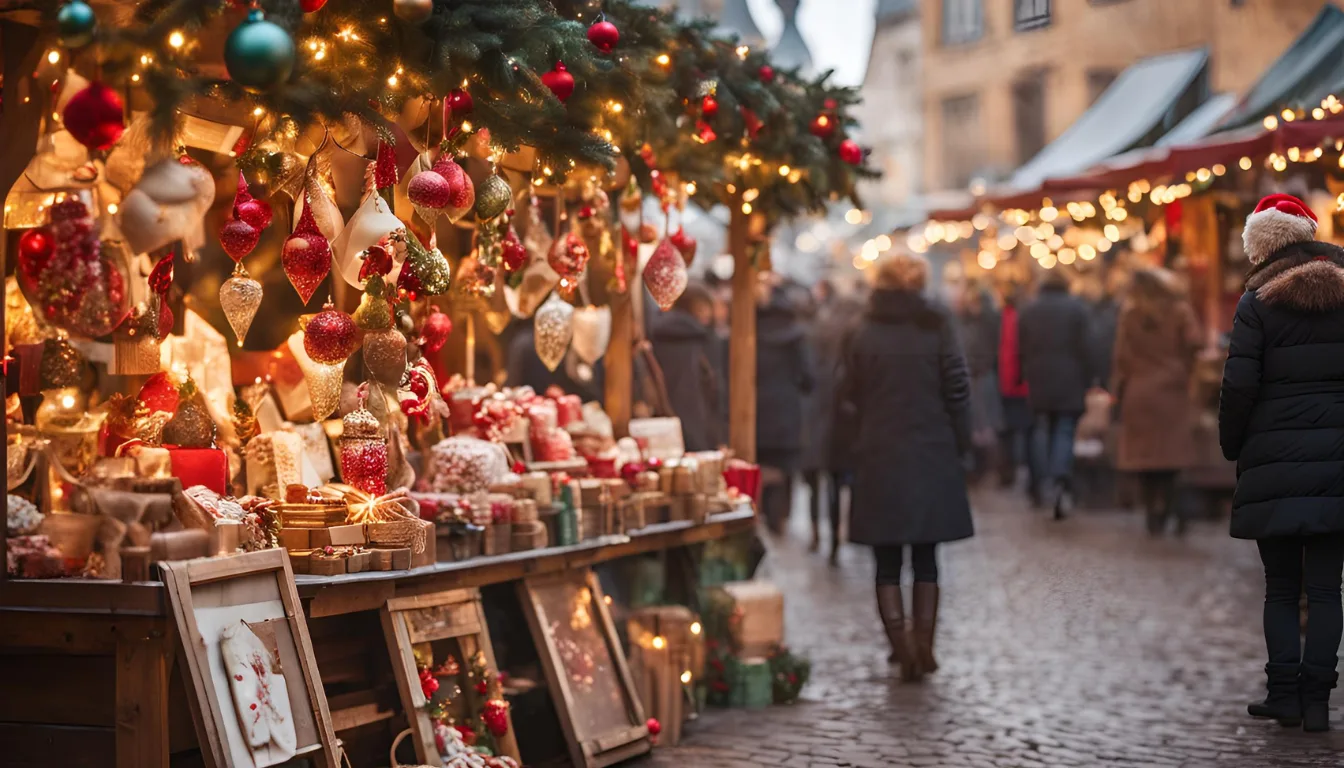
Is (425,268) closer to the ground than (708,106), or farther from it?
closer to the ground

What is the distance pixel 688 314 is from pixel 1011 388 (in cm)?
581

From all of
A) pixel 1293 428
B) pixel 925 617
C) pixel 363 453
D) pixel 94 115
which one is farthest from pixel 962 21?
pixel 94 115

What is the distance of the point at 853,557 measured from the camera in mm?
13789

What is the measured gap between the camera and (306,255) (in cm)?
580

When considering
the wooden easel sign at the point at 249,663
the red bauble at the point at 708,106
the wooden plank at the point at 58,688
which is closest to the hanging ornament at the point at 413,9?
the wooden easel sign at the point at 249,663

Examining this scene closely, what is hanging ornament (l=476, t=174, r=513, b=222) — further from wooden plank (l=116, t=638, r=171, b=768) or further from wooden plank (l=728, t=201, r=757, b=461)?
wooden plank (l=728, t=201, r=757, b=461)

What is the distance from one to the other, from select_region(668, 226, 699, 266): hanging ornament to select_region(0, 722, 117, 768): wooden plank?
4002 mm

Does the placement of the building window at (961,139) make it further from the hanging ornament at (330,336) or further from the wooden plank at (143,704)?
the wooden plank at (143,704)

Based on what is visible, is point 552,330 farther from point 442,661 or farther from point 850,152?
point 850,152

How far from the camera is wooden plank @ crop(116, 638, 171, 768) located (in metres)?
5.12

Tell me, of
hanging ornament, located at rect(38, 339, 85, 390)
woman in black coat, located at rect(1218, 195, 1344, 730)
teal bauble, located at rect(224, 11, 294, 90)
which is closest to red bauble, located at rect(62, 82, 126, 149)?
teal bauble, located at rect(224, 11, 294, 90)

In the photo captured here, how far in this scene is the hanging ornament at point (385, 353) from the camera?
6.17 metres

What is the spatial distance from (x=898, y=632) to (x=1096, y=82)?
21435mm

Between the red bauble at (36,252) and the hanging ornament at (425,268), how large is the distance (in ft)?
4.60
